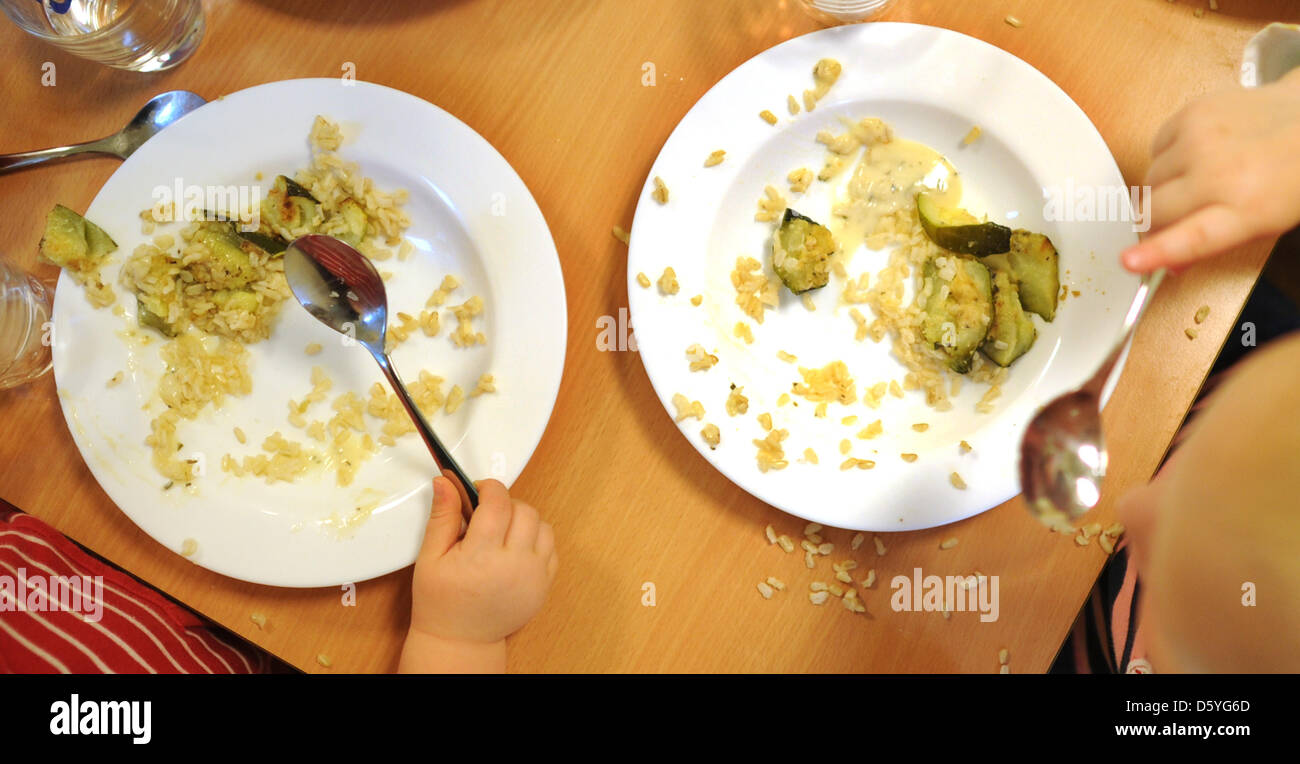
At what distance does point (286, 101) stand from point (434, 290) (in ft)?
1.07

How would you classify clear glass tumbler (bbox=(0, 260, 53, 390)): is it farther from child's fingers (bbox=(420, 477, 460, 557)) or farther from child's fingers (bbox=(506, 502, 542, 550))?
child's fingers (bbox=(506, 502, 542, 550))

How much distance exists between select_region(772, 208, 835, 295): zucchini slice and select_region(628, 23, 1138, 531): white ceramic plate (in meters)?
0.08

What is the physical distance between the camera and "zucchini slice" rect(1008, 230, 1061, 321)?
1115 mm

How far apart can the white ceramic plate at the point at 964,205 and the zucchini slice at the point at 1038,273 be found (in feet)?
0.07

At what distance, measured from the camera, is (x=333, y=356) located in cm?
122

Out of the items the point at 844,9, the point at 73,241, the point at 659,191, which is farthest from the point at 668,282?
the point at 73,241

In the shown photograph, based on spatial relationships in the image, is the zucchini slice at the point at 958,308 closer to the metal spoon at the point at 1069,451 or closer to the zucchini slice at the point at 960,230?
the zucchini slice at the point at 960,230

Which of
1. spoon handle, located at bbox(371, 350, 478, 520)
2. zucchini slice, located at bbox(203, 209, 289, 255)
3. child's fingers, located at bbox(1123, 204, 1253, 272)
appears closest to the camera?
child's fingers, located at bbox(1123, 204, 1253, 272)

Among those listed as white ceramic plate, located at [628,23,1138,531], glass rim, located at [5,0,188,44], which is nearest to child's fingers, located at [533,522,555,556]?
white ceramic plate, located at [628,23,1138,531]

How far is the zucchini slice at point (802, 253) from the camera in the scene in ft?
3.76

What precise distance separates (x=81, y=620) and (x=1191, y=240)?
156cm

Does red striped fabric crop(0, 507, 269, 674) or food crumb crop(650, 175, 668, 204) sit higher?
food crumb crop(650, 175, 668, 204)

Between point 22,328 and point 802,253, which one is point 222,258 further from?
point 802,253

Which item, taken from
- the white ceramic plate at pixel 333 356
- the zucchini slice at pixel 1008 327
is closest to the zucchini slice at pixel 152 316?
the white ceramic plate at pixel 333 356
